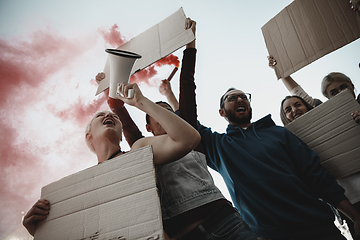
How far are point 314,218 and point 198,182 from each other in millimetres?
844

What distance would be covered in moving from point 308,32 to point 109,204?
2434 mm

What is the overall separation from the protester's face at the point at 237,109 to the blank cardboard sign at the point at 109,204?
136 centimetres

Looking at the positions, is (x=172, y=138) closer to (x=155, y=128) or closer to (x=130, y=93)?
(x=130, y=93)

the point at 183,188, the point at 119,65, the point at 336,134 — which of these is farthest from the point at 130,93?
the point at 336,134

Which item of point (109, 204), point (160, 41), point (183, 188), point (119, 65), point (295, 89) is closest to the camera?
point (109, 204)

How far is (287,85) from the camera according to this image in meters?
2.49

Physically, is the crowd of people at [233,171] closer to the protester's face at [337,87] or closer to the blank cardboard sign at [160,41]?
the protester's face at [337,87]

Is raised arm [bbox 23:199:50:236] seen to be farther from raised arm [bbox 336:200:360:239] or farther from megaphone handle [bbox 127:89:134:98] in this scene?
raised arm [bbox 336:200:360:239]

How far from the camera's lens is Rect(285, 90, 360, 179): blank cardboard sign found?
1550 millimetres

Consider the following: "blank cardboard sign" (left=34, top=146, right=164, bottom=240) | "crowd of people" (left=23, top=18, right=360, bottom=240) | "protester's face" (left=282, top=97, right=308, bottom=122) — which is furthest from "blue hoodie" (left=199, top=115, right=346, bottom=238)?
"blank cardboard sign" (left=34, top=146, right=164, bottom=240)

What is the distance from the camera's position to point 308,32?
222 centimetres

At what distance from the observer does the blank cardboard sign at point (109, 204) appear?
30.1 inches

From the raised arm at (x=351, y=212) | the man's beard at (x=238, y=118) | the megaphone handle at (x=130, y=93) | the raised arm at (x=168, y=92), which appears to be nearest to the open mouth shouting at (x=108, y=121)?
the megaphone handle at (x=130, y=93)

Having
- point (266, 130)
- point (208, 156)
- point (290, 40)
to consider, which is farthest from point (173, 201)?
point (290, 40)
